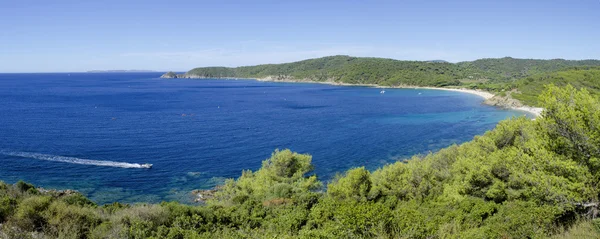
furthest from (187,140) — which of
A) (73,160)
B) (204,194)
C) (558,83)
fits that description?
(558,83)

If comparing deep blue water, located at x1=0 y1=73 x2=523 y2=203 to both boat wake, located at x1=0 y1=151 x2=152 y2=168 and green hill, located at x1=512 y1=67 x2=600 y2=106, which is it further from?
green hill, located at x1=512 y1=67 x2=600 y2=106

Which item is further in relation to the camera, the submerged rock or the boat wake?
the boat wake

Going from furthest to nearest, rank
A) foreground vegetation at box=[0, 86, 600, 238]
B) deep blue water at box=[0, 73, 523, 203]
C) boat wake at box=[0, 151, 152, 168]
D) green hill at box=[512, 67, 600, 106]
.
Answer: green hill at box=[512, 67, 600, 106]
boat wake at box=[0, 151, 152, 168]
deep blue water at box=[0, 73, 523, 203]
foreground vegetation at box=[0, 86, 600, 238]

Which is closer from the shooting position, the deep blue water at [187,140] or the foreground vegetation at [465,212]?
the foreground vegetation at [465,212]

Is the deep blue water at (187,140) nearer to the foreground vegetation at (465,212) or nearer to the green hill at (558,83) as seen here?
the green hill at (558,83)

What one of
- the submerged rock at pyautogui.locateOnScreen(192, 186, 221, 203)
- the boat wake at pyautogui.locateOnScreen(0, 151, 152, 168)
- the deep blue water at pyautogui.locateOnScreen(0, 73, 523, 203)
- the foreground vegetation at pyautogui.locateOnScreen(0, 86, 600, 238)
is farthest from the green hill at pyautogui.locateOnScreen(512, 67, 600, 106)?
the boat wake at pyautogui.locateOnScreen(0, 151, 152, 168)

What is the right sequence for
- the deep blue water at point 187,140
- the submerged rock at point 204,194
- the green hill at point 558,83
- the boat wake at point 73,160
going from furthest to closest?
the green hill at point 558,83 < the boat wake at point 73,160 < the deep blue water at point 187,140 < the submerged rock at point 204,194

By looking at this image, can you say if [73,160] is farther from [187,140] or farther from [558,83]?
[558,83]


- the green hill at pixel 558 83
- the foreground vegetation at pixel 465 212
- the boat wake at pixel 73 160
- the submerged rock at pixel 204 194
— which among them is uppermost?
the green hill at pixel 558 83

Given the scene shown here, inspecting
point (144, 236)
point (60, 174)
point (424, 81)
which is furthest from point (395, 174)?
point (424, 81)

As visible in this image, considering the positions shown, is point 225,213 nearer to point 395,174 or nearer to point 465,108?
point 395,174

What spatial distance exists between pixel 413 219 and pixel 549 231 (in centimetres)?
463

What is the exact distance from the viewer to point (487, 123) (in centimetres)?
8044

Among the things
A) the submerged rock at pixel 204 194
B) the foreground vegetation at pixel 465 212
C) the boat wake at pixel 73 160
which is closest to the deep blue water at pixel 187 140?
the boat wake at pixel 73 160
